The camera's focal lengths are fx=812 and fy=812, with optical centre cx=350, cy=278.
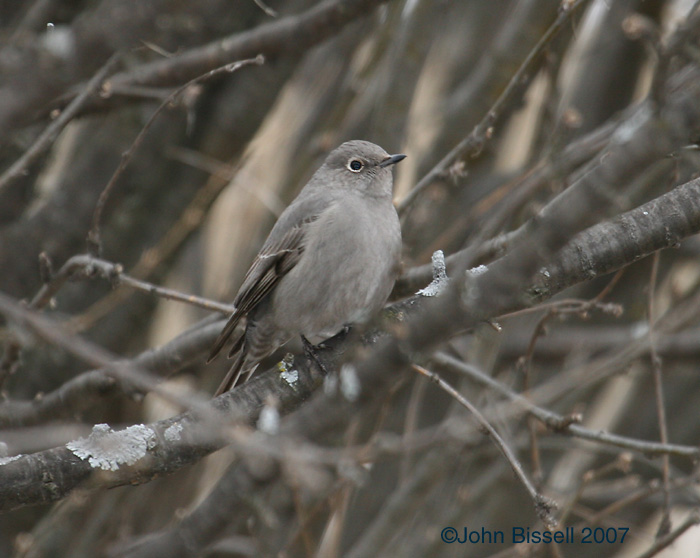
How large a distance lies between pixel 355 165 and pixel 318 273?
992 mm

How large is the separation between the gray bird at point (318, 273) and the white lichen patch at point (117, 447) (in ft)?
3.89

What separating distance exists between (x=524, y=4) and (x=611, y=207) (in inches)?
157

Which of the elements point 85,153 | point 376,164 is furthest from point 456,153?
point 85,153

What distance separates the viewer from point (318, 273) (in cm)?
458

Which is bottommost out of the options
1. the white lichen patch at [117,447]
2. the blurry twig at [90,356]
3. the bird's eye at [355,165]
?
the white lichen patch at [117,447]

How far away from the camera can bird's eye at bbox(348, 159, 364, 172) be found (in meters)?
5.23

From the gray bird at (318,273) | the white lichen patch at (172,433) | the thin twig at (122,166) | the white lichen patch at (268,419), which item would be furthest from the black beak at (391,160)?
the white lichen patch at (172,433)

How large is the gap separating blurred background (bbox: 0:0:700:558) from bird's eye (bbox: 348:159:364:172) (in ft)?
1.49

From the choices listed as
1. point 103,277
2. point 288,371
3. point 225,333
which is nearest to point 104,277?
point 103,277

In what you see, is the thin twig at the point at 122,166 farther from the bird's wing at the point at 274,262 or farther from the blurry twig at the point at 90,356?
the blurry twig at the point at 90,356

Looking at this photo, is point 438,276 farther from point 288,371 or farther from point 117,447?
point 117,447

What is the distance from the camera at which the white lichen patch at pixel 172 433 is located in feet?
10.5

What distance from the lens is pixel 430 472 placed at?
4.73 meters

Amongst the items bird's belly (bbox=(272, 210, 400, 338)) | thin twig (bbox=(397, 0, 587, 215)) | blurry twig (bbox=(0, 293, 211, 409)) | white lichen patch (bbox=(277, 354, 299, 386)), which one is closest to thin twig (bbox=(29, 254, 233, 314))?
bird's belly (bbox=(272, 210, 400, 338))
